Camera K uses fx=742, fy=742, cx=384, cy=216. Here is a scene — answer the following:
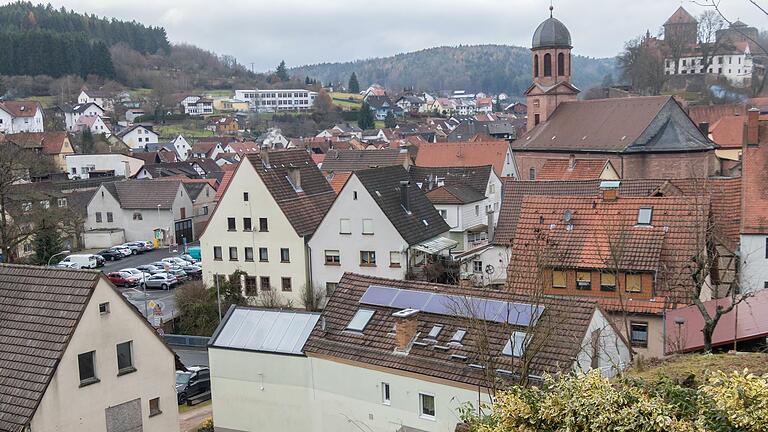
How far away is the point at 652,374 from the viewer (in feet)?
45.2

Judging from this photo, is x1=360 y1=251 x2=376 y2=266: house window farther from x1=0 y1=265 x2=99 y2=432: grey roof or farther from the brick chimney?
x1=0 y1=265 x2=99 y2=432: grey roof

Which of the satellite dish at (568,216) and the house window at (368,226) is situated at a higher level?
the satellite dish at (568,216)

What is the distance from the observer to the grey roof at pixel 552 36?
67.1m

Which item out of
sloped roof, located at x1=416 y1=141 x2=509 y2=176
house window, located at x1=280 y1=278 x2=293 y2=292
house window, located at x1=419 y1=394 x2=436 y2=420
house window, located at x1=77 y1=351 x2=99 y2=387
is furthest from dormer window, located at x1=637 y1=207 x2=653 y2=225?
sloped roof, located at x1=416 y1=141 x2=509 y2=176

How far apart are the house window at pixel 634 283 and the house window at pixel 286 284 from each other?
18.7 meters

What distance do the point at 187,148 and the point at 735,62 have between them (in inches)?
3572

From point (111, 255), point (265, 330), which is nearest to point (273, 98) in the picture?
point (111, 255)

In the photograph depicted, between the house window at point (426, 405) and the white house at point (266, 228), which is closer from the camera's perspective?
the house window at point (426, 405)

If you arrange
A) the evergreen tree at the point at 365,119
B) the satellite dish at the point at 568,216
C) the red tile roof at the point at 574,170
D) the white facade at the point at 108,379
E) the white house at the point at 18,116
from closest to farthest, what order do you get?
the white facade at the point at 108,379
the satellite dish at the point at 568,216
the red tile roof at the point at 574,170
the white house at the point at 18,116
the evergreen tree at the point at 365,119

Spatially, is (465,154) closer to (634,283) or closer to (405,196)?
(405,196)

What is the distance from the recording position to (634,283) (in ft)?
78.0

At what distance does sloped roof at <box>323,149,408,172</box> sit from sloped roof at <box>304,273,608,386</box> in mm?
36213

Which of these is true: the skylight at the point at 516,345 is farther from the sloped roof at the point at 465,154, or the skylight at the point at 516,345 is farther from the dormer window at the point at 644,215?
the sloped roof at the point at 465,154

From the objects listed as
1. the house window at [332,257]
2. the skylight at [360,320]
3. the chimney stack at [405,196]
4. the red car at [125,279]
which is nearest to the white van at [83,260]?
the red car at [125,279]
